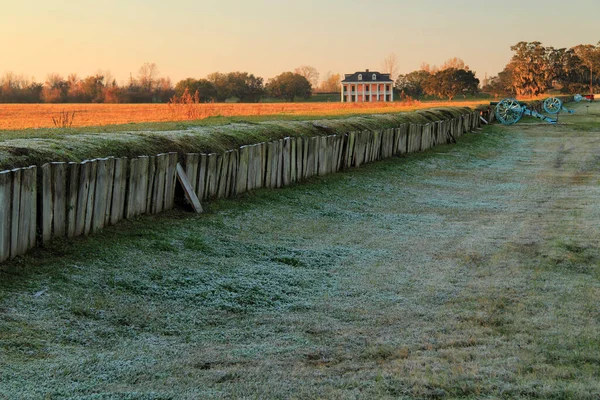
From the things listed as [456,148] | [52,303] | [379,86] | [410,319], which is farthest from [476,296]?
[379,86]

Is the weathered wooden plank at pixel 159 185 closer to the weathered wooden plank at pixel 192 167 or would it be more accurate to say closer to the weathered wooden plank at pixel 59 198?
the weathered wooden plank at pixel 192 167

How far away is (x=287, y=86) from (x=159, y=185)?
125 m

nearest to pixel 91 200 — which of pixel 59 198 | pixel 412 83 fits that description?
pixel 59 198

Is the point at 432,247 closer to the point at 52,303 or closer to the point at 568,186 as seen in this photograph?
the point at 52,303

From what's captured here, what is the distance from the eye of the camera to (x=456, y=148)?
28.5 meters

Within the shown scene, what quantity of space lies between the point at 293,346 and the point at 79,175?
158 inches

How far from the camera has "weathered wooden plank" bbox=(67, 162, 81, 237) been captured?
891 centimetres

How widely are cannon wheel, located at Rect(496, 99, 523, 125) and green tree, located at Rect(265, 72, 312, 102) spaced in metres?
88.7

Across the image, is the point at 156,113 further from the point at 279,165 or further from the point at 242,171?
the point at 242,171

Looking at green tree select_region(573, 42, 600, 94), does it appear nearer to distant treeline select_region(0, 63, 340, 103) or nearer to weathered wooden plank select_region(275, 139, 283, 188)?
distant treeline select_region(0, 63, 340, 103)

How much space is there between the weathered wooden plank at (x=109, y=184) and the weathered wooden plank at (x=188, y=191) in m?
1.81

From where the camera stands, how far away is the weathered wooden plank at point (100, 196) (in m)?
9.43

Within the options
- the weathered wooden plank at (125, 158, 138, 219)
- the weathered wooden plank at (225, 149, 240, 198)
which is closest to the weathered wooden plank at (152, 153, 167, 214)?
the weathered wooden plank at (125, 158, 138, 219)

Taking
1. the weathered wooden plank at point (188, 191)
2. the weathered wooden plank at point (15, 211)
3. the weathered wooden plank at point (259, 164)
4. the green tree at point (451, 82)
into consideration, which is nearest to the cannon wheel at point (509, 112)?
the weathered wooden plank at point (259, 164)
